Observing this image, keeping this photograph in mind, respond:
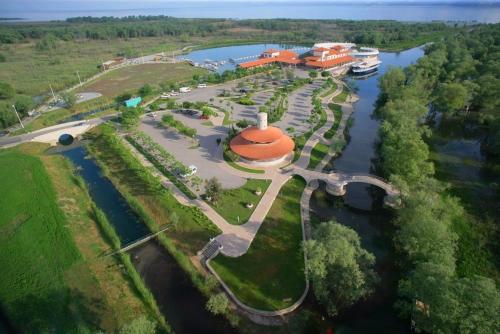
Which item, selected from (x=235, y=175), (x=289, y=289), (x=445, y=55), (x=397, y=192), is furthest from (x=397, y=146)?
(x=445, y=55)

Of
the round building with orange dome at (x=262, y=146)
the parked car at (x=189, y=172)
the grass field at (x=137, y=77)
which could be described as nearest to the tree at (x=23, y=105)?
the grass field at (x=137, y=77)

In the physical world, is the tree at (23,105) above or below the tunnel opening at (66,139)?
above

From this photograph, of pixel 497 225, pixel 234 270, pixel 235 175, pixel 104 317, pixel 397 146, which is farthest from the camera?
pixel 235 175

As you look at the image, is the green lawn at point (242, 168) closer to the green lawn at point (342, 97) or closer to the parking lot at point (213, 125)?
the parking lot at point (213, 125)

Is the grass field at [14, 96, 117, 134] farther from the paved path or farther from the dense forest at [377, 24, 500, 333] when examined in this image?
the dense forest at [377, 24, 500, 333]

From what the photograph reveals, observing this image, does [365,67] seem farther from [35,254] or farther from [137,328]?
[137,328]

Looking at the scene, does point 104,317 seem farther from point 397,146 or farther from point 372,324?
point 397,146
